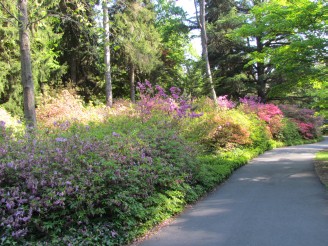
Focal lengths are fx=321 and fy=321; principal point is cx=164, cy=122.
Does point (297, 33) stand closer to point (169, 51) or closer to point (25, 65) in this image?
point (25, 65)

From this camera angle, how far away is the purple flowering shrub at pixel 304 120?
83.6 feet

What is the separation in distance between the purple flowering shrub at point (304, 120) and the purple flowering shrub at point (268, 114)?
123 inches

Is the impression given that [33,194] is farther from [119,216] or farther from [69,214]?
[119,216]

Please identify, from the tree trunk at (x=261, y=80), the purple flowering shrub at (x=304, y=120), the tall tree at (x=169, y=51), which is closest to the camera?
the tall tree at (x=169, y=51)

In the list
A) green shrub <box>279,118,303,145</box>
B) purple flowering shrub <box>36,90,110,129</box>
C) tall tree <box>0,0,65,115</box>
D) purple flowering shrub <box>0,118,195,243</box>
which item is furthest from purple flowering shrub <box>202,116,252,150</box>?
green shrub <box>279,118,303,145</box>

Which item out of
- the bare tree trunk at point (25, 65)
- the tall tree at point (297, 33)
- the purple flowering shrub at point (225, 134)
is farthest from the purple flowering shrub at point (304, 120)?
the bare tree trunk at point (25, 65)

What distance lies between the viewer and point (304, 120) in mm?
26391

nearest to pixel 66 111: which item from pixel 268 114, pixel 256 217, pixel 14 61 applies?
pixel 14 61

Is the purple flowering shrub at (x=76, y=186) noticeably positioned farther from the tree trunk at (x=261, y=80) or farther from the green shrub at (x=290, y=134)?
the tree trunk at (x=261, y=80)

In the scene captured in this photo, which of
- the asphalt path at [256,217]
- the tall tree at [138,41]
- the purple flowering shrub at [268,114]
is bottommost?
the asphalt path at [256,217]

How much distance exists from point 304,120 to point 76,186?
2544 cm

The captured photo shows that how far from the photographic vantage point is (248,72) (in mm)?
28984

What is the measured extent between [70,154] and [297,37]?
7799 mm

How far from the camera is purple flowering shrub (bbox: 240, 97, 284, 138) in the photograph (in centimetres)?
2052
